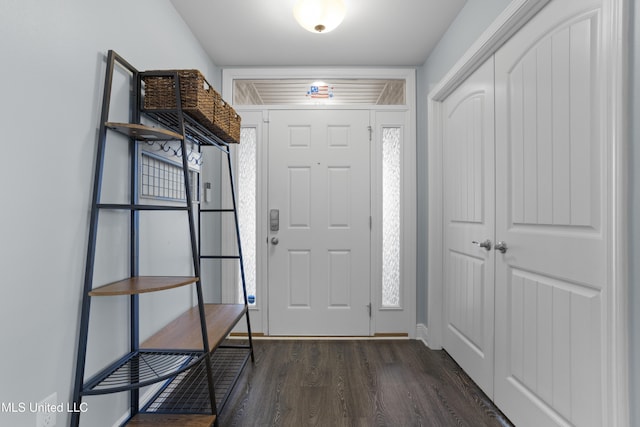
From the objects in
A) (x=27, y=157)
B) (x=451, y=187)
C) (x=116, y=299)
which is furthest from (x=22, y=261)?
(x=451, y=187)

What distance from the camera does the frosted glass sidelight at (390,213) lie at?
117 inches

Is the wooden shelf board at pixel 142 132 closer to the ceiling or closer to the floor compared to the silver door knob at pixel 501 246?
closer to the ceiling

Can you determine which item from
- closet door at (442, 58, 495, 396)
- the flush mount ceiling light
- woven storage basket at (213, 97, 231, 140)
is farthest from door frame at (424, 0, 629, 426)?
woven storage basket at (213, 97, 231, 140)

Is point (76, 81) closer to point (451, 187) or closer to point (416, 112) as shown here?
point (451, 187)

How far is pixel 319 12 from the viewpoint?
1.85 metres

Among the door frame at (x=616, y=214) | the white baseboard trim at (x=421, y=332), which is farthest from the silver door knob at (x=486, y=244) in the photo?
the white baseboard trim at (x=421, y=332)

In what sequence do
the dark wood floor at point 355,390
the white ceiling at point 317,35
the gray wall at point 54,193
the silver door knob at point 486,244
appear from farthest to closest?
the white ceiling at point 317,35
the silver door knob at point 486,244
the dark wood floor at point 355,390
the gray wall at point 54,193

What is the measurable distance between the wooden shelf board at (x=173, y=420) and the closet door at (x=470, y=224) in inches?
61.1

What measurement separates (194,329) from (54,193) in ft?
3.53

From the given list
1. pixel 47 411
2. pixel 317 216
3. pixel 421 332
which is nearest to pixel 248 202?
pixel 317 216

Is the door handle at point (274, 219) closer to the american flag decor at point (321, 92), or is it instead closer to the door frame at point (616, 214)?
the american flag decor at point (321, 92)

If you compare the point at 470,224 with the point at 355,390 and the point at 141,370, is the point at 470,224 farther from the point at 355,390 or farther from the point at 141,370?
the point at 141,370

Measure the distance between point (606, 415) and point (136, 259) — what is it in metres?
2.03

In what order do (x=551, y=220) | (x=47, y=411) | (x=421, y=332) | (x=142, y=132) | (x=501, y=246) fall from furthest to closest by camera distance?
(x=421, y=332) < (x=501, y=246) < (x=142, y=132) < (x=551, y=220) < (x=47, y=411)
